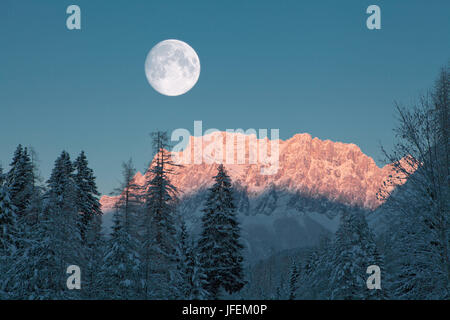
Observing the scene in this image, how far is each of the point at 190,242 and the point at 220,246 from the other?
3.85 metres

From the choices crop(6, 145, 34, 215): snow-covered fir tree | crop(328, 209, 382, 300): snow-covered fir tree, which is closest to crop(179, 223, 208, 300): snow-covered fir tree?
crop(328, 209, 382, 300): snow-covered fir tree

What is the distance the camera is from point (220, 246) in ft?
96.6

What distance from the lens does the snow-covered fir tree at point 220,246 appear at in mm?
29234

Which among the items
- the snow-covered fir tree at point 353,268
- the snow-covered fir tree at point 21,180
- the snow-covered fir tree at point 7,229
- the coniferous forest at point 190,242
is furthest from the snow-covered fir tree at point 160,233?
the snow-covered fir tree at point 21,180

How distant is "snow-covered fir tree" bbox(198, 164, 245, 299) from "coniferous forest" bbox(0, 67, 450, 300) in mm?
72

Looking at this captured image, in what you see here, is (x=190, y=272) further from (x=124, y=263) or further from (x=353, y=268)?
(x=353, y=268)

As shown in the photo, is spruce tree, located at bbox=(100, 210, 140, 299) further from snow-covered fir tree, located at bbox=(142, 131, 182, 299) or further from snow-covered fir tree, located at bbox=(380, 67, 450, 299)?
snow-covered fir tree, located at bbox=(380, 67, 450, 299)

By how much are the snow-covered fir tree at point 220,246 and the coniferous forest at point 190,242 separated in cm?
7

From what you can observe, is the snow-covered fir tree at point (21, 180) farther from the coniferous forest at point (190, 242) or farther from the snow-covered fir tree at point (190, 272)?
the snow-covered fir tree at point (190, 272)

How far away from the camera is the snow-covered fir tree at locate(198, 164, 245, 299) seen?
29.2 metres

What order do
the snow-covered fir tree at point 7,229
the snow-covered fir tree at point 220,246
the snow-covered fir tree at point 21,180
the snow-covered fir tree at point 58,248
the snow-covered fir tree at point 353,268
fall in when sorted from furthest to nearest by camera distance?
the snow-covered fir tree at point 21,180 < the snow-covered fir tree at point 220,246 < the snow-covered fir tree at point 353,268 < the snow-covered fir tree at point 7,229 < the snow-covered fir tree at point 58,248

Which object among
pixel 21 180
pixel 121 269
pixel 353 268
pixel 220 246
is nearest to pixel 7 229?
pixel 121 269
